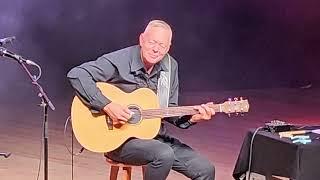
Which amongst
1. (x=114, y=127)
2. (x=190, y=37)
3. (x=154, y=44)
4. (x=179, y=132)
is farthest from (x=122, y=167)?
(x=190, y=37)

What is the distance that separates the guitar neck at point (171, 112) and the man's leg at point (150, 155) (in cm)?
14

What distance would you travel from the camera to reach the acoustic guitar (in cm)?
389

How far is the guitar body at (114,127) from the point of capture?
12.8 ft

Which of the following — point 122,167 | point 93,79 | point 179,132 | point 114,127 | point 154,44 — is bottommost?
point 179,132

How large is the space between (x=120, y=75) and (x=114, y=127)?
0.30 metres

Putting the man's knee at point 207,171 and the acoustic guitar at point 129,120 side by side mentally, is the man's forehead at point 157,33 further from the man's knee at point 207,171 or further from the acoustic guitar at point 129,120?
the man's knee at point 207,171

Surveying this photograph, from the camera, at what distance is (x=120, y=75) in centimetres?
401

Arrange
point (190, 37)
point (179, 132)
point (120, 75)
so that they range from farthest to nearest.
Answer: point (190, 37) → point (179, 132) → point (120, 75)

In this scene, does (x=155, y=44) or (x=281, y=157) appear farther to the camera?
(x=155, y=44)

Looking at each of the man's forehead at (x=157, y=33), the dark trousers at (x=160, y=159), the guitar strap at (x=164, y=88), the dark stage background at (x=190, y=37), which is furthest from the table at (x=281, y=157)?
the dark stage background at (x=190, y=37)

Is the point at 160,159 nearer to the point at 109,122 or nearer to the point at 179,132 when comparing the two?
the point at 109,122

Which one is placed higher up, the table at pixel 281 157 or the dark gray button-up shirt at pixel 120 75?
the dark gray button-up shirt at pixel 120 75

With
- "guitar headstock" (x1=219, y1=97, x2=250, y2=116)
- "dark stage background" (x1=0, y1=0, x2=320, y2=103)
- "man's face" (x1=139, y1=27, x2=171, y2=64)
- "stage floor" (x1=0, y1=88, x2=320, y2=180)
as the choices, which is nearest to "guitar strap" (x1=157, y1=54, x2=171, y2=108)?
"man's face" (x1=139, y1=27, x2=171, y2=64)

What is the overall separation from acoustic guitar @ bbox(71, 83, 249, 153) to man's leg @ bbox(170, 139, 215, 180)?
0.65 ft
